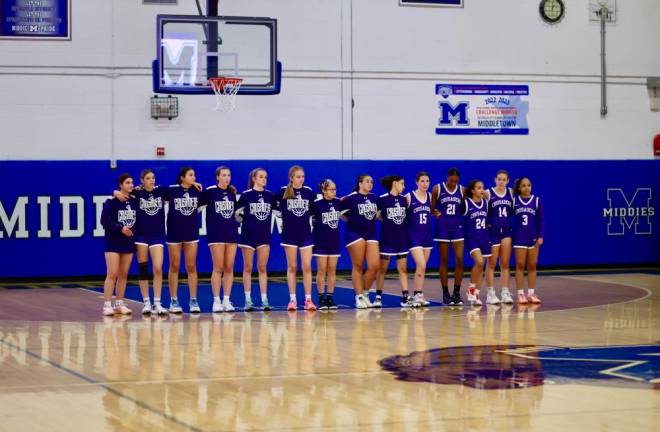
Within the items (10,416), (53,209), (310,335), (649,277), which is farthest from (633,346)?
(53,209)

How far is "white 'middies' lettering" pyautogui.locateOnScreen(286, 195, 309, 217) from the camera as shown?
1658 centimetres

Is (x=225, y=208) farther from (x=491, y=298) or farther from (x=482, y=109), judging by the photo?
(x=482, y=109)

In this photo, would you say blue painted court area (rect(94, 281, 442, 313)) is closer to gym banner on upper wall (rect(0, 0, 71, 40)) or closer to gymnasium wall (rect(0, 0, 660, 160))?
gymnasium wall (rect(0, 0, 660, 160))

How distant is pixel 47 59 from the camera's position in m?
22.8

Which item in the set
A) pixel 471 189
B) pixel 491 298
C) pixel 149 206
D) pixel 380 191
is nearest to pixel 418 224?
pixel 471 189

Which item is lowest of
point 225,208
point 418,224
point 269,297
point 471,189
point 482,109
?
point 269,297

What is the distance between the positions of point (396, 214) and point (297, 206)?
1.45 metres

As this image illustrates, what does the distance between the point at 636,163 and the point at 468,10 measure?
5.06 m

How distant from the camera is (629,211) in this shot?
25.8m

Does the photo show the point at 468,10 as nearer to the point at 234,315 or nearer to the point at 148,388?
the point at 234,315

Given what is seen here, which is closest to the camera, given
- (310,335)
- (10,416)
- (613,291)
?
(10,416)

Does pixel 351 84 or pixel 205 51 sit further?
pixel 351 84

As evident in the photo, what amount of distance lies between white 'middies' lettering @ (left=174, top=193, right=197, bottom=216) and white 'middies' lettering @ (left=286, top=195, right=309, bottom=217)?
1355mm

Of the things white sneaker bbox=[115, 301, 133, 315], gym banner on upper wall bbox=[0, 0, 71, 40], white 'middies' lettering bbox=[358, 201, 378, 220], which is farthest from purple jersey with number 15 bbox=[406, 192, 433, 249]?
gym banner on upper wall bbox=[0, 0, 71, 40]
